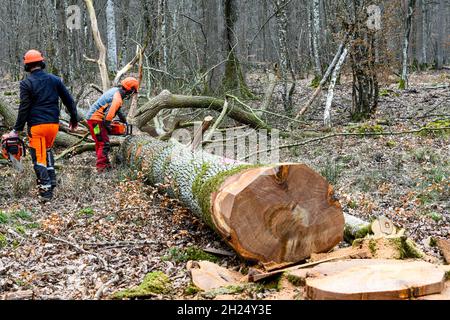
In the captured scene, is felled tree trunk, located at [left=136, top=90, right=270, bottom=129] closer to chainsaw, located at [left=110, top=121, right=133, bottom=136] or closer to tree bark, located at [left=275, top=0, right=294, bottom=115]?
chainsaw, located at [left=110, top=121, right=133, bottom=136]

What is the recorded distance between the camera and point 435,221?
594 centimetres

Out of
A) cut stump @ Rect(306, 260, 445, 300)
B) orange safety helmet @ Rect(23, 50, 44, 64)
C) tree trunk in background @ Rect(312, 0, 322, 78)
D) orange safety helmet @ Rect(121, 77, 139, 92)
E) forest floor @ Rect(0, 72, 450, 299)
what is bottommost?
forest floor @ Rect(0, 72, 450, 299)

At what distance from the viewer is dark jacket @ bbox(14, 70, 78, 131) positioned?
6.92 metres

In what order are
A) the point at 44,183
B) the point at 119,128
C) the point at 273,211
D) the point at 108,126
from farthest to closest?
the point at 119,128
the point at 108,126
the point at 44,183
the point at 273,211

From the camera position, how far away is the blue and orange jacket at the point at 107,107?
8453 mm

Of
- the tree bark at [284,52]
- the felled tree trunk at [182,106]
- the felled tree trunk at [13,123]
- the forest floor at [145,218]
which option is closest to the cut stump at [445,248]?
the forest floor at [145,218]

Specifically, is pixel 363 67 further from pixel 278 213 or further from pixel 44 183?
pixel 278 213

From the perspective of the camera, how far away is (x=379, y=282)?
124 inches

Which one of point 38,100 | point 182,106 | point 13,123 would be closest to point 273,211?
point 38,100

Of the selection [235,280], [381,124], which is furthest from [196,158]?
[381,124]

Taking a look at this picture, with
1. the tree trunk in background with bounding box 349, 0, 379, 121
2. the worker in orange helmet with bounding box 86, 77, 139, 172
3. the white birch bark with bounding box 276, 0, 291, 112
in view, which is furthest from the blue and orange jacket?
the tree trunk in background with bounding box 349, 0, 379, 121

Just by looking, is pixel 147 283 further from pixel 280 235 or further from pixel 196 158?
pixel 196 158

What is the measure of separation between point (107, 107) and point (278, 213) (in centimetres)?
522

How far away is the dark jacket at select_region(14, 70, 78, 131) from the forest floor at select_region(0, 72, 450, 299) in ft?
3.20
